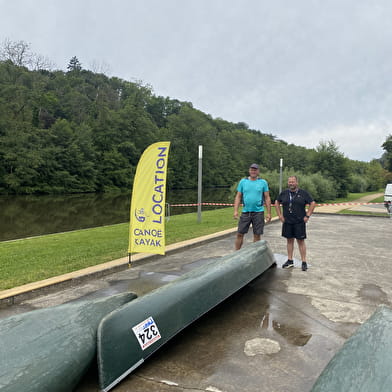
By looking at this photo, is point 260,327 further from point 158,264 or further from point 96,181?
point 96,181

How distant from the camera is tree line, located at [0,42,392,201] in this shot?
44338 millimetres

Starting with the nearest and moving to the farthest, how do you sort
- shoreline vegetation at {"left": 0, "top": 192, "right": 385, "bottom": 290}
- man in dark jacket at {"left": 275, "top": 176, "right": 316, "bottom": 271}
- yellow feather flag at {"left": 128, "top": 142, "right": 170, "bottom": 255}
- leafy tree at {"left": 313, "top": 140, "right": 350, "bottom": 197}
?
shoreline vegetation at {"left": 0, "top": 192, "right": 385, "bottom": 290}
man in dark jacket at {"left": 275, "top": 176, "right": 316, "bottom": 271}
yellow feather flag at {"left": 128, "top": 142, "right": 170, "bottom": 255}
leafy tree at {"left": 313, "top": 140, "right": 350, "bottom": 197}

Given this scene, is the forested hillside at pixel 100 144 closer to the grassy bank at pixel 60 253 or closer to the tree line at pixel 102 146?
the tree line at pixel 102 146

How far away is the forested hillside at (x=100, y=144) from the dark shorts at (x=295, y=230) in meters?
27.7

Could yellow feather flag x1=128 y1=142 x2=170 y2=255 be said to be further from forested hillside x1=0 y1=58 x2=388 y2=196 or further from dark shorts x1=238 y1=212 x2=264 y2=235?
forested hillside x1=0 y1=58 x2=388 y2=196

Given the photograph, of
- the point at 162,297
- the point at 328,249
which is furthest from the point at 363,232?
the point at 162,297

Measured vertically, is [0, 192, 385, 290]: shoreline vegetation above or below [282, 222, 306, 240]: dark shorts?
below

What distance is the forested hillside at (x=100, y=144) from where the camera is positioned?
4522cm

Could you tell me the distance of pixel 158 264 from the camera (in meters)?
6.59

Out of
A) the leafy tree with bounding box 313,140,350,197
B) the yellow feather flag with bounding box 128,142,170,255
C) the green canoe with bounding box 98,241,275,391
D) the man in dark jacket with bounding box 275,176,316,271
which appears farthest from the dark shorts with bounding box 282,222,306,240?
the leafy tree with bounding box 313,140,350,197

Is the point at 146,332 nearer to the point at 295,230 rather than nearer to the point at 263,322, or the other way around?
the point at 263,322

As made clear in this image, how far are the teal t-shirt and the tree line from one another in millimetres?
22869

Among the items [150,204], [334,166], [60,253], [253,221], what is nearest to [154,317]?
[150,204]

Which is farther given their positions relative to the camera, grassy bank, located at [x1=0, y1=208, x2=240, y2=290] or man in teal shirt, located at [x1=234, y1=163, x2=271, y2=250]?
man in teal shirt, located at [x1=234, y1=163, x2=271, y2=250]
